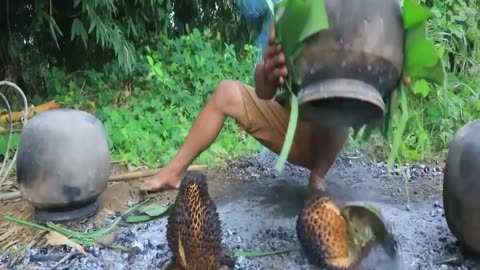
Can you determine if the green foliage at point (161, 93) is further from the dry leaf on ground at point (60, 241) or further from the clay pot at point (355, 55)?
the clay pot at point (355, 55)

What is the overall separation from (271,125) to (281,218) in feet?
1.17

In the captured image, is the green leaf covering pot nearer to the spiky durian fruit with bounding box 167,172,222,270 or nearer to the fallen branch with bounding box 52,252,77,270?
the spiky durian fruit with bounding box 167,172,222,270

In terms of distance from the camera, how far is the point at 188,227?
1681 millimetres

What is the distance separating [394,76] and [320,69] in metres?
0.19

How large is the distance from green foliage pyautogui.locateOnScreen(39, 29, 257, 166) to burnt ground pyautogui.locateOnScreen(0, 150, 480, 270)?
1.41 ft

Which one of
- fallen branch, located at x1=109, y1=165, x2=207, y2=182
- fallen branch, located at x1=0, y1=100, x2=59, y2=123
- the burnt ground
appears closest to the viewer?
the burnt ground

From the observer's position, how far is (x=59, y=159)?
2.19 meters

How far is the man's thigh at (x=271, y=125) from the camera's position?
236 centimetres

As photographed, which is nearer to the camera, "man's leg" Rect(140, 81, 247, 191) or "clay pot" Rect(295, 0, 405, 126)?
"clay pot" Rect(295, 0, 405, 126)

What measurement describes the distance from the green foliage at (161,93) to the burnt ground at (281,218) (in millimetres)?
429

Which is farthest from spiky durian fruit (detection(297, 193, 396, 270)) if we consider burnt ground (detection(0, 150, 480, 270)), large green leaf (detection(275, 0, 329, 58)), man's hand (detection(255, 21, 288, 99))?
large green leaf (detection(275, 0, 329, 58))

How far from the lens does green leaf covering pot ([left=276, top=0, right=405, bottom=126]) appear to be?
4.63ft

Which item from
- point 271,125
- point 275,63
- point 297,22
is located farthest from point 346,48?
point 271,125

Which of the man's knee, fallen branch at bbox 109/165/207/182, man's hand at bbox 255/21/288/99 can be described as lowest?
fallen branch at bbox 109/165/207/182
